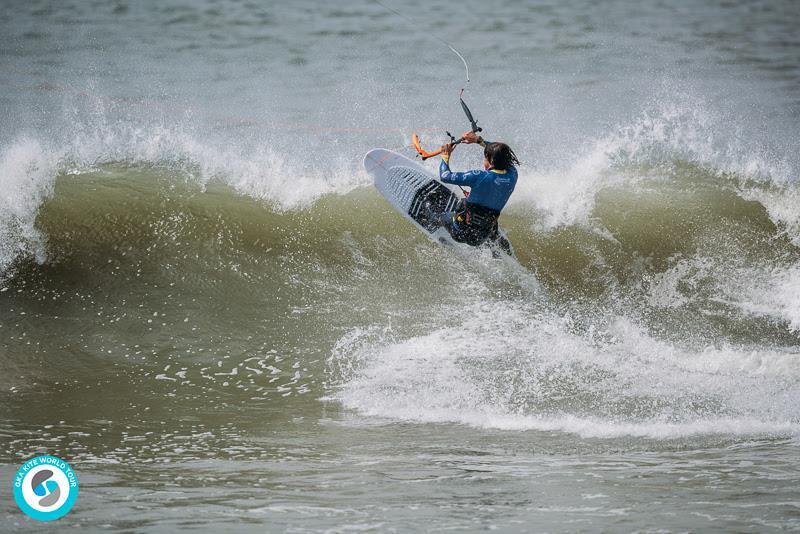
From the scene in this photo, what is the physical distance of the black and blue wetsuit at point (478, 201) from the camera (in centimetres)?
648

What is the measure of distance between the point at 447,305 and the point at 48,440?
3.16 meters

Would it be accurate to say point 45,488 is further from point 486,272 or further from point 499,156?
point 486,272

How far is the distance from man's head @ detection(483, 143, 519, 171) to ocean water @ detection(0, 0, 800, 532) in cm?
99

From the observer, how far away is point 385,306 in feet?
22.9

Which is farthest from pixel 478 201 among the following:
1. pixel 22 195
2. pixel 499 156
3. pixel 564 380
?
pixel 22 195

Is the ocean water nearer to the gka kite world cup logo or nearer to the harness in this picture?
the gka kite world cup logo

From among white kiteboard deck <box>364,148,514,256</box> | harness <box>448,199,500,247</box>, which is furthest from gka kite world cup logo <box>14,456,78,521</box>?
white kiteboard deck <box>364,148,514,256</box>

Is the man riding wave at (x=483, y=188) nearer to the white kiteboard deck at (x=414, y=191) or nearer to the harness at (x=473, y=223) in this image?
the harness at (x=473, y=223)

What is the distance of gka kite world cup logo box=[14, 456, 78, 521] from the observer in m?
3.88

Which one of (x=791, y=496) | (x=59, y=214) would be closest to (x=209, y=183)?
(x=59, y=214)

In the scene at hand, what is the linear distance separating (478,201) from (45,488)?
→ 380 centimetres

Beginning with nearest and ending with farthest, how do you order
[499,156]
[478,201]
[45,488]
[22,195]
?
[45,488], [499,156], [478,201], [22,195]

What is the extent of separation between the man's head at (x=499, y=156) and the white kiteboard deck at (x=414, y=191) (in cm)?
96

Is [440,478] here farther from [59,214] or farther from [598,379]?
[59,214]
